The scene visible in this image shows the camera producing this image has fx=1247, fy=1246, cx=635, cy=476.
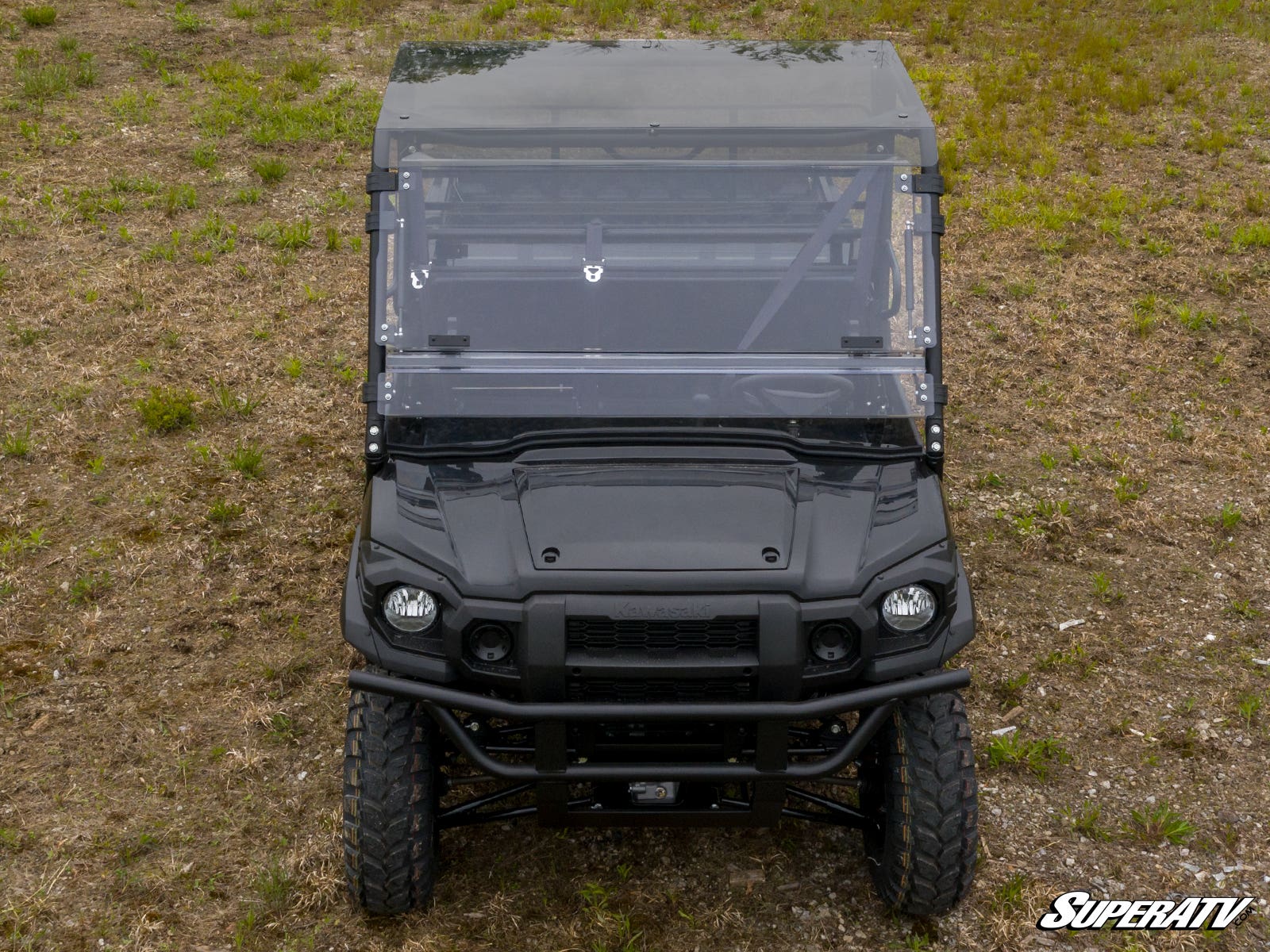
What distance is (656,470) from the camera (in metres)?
3.25

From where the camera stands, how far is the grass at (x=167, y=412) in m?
5.86

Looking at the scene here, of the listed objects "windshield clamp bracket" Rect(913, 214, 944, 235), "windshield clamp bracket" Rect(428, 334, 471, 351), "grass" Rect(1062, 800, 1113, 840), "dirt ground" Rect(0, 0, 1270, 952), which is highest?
"windshield clamp bracket" Rect(913, 214, 944, 235)

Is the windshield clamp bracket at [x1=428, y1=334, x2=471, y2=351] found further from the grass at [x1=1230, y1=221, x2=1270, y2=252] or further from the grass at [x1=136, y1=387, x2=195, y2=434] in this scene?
the grass at [x1=1230, y1=221, x2=1270, y2=252]

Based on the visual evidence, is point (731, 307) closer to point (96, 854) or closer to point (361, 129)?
point (96, 854)

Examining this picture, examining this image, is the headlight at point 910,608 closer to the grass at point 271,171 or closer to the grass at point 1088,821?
the grass at point 1088,821

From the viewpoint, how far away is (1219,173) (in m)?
8.92

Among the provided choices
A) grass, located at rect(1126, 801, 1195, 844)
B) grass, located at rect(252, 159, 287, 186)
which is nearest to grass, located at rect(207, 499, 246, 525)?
grass, located at rect(1126, 801, 1195, 844)

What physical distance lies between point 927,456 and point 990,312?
13.2ft

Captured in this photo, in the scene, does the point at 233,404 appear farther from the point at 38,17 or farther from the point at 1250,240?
the point at 38,17

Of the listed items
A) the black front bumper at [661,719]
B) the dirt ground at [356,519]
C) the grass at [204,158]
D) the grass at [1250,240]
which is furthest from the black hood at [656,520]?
the grass at [204,158]

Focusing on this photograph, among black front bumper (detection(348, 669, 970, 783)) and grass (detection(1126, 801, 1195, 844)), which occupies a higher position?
black front bumper (detection(348, 669, 970, 783))

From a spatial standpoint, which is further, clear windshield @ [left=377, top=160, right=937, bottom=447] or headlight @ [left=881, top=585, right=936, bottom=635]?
clear windshield @ [left=377, top=160, right=937, bottom=447]

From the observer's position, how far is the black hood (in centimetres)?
294

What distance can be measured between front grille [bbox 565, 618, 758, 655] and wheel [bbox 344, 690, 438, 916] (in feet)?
1.97
